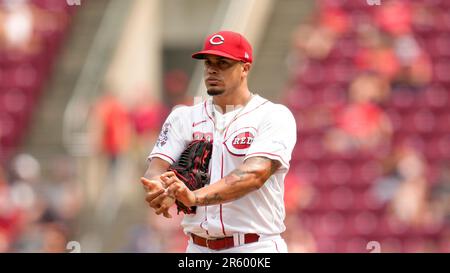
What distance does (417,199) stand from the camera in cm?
1134

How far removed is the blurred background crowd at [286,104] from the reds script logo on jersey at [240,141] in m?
4.43

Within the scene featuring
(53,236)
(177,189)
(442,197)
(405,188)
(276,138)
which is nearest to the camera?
(177,189)

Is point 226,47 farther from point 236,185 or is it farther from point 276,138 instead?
point 236,185

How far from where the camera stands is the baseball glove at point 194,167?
5.46m

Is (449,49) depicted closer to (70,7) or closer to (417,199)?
(417,199)

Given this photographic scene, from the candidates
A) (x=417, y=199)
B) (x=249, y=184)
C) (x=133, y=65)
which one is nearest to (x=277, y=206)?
(x=249, y=184)

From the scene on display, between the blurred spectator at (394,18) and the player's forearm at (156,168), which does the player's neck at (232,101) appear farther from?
the blurred spectator at (394,18)

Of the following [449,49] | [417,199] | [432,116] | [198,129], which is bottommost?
[198,129]

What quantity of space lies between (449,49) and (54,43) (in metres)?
4.87

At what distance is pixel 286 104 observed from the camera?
13.0 meters

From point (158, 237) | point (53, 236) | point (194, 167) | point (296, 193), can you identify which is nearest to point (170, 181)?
point (194, 167)

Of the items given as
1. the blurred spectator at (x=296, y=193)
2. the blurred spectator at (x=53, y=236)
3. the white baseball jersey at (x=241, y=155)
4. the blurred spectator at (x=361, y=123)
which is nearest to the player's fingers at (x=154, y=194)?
the white baseball jersey at (x=241, y=155)

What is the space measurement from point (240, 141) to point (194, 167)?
0.25 metres

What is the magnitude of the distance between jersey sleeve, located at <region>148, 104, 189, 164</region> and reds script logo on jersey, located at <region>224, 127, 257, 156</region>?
0.26m
